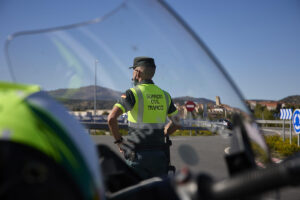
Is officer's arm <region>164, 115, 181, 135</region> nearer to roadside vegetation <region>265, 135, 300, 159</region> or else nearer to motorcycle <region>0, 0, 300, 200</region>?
motorcycle <region>0, 0, 300, 200</region>

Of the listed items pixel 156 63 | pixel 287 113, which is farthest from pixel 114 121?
pixel 287 113

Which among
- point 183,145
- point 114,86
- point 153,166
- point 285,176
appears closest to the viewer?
point 285,176

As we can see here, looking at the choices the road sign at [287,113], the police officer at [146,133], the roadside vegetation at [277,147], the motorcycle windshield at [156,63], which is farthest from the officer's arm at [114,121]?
the road sign at [287,113]

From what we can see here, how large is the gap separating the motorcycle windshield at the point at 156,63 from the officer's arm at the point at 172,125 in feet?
0.15

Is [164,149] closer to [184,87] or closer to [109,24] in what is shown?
[184,87]

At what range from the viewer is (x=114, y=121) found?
217 centimetres

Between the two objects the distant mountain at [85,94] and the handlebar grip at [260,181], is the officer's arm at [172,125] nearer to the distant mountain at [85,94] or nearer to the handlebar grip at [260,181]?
the distant mountain at [85,94]

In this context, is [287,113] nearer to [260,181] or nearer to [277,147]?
[277,147]

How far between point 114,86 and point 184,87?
46cm

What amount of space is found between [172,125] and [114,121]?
0.67 m

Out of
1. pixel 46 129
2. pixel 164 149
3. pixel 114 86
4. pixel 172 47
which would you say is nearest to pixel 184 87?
pixel 172 47

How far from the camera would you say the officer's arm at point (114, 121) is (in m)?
2.03

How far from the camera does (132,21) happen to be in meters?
1.35

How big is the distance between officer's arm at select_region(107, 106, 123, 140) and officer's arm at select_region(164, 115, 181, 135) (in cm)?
43
